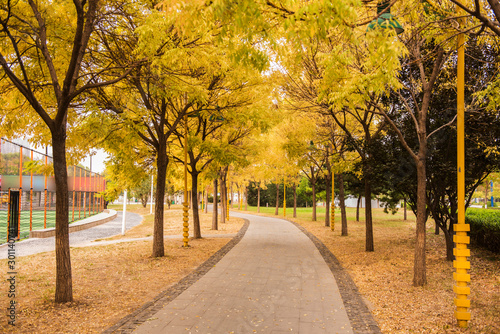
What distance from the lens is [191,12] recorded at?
402 centimetres

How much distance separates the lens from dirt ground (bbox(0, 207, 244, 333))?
18.1 ft

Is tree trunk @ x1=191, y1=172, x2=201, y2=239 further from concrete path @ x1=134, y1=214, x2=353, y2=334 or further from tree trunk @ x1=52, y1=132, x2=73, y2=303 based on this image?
tree trunk @ x1=52, y1=132, x2=73, y2=303

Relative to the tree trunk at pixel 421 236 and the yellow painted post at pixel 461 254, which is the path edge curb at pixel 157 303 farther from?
the tree trunk at pixel 421 236

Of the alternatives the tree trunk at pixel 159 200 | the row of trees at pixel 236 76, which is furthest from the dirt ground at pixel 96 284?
the row of trees at pixel 236 76

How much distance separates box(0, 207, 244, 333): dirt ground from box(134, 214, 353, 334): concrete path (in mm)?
846

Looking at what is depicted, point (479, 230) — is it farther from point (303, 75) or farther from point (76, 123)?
point (76, 123)

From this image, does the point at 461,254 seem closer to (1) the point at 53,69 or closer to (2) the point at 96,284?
(2) the point at 96,284

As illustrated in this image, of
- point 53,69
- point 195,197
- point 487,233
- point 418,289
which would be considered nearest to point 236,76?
point 53,69

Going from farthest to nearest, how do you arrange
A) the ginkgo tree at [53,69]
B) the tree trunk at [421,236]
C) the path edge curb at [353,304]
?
1. the tree trunk at [421,236]
2. the ginkgo tree at [53,69]
3. the path edge curb at [353,304]

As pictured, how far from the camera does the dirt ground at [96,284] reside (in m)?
5.51

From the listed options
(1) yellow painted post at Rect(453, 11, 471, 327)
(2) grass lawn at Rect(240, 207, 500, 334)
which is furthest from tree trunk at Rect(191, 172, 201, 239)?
(1) yellow painted post at Rect(453, 11, 471, 327)

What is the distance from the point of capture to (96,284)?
7934mm

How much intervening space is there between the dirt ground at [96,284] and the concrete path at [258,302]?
0.85m

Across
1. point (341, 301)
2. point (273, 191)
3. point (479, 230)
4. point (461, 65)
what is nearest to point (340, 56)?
point (461, 65)
